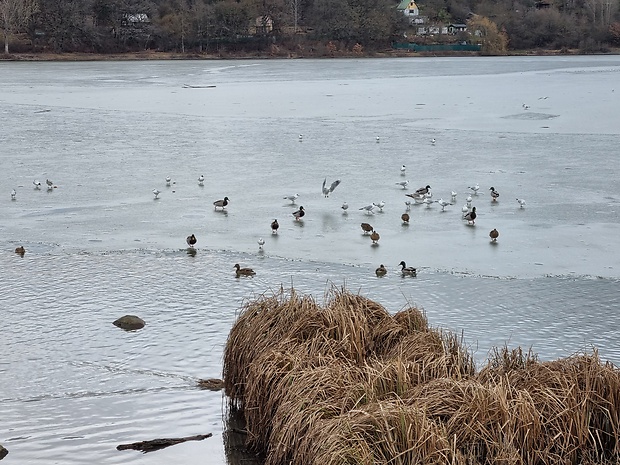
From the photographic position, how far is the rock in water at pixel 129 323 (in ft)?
32.5

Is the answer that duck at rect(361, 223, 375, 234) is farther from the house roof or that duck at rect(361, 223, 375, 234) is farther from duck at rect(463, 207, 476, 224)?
the house roof

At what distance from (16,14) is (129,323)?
71.5 meters

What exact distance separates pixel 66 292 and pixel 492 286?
5081mm

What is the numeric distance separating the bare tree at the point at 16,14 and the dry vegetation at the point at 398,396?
70.7 m

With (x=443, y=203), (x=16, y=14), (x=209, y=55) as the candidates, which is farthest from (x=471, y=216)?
(x=16, y=14)

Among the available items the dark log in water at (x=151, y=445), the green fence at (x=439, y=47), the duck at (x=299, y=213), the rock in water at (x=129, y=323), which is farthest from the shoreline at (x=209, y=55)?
the dark log in water at (x=151, y=445)

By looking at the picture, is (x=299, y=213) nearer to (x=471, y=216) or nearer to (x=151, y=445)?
(x=471, y=216)

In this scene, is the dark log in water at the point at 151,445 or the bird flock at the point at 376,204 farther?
the bird flock at the point at 376,204

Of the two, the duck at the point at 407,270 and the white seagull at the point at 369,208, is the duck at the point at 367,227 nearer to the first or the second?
the white seagull at the point at 369,208

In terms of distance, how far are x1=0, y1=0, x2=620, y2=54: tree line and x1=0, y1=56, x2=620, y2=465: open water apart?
47523 mm

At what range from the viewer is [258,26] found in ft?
269

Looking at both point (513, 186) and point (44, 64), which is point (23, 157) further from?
point (44, 64)

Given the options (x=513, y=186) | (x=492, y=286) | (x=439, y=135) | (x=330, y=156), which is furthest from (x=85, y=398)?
(x=439, y=135)

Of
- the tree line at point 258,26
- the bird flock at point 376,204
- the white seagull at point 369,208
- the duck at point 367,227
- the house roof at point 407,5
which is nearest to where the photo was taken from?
the bird flock at point 376,204
